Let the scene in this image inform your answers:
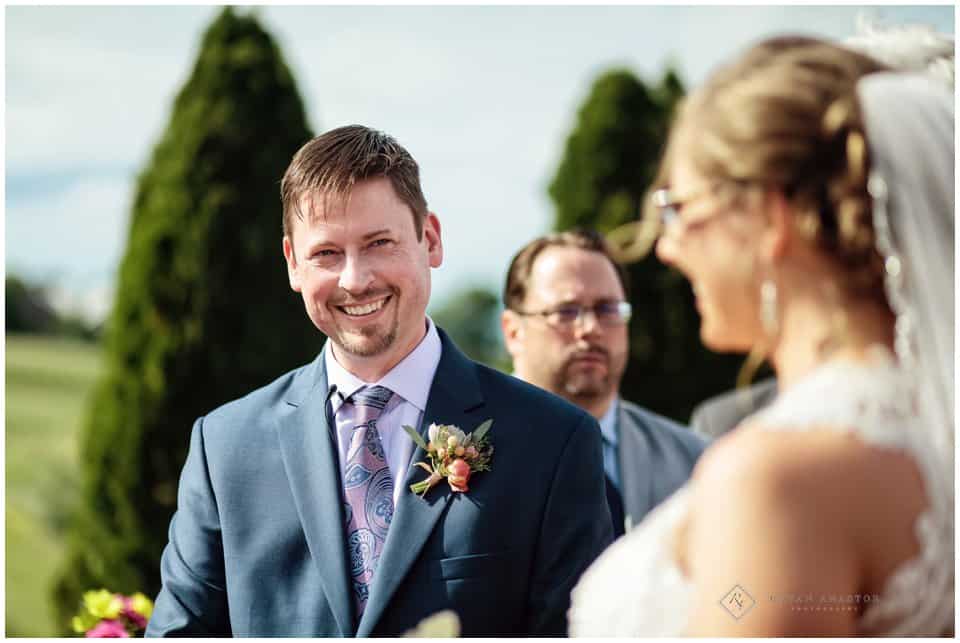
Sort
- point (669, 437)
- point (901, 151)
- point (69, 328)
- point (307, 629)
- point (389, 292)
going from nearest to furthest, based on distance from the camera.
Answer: point (901, 151) → point (307, 629) → point (389, 292) → point (669, 437) → point (69, 328)

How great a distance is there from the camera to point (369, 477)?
292cm

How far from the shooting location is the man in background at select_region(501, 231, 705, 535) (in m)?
4.69

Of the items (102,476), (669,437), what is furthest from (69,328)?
(669,437)

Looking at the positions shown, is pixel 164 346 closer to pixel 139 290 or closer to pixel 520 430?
pixel 139 290

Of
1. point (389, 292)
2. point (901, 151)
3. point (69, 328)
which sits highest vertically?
point (901, 151)

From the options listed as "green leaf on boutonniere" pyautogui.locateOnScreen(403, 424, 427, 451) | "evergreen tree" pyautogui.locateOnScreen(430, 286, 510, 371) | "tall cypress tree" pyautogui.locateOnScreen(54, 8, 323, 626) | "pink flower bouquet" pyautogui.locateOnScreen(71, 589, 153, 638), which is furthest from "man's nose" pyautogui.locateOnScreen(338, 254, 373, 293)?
"evergreen tree" pyautogui.locateOnScreen(430, 286, 510, 371)

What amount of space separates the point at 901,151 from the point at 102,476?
824 centimetres

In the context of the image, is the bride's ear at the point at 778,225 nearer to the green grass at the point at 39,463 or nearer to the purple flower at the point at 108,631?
the purple flower at the point at 108,631

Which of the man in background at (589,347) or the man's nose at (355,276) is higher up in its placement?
the man's nose at (355,276)

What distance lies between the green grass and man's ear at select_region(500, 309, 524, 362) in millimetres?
6038

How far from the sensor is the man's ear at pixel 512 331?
4.86 metres

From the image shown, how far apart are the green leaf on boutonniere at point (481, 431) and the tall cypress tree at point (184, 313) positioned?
6353 mm

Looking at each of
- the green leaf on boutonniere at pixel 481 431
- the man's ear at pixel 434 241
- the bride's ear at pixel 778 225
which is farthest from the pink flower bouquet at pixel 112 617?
the bride's ear at pixel 778 225

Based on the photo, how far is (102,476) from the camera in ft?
29.4
